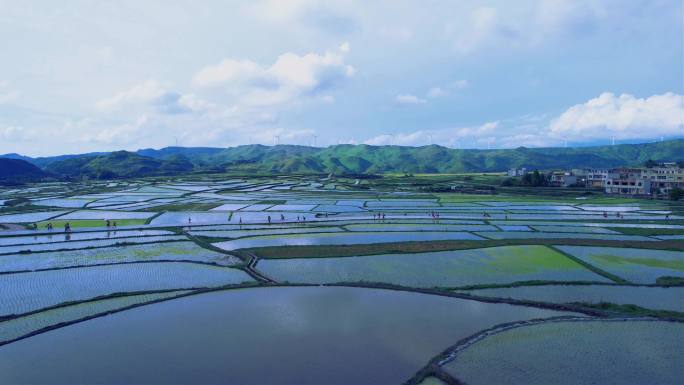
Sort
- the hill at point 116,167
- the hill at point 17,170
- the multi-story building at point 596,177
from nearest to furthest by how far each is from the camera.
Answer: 1. the multi-story building at point 596,177
2. the hill at point 17,170
3. the hill at point 116,167

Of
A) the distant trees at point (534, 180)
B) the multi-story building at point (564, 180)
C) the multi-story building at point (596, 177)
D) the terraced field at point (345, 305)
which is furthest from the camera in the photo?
the multi-story building at point (564, 180)

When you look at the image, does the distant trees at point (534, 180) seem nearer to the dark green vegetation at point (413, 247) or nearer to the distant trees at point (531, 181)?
the distant trees at point (531, 181)

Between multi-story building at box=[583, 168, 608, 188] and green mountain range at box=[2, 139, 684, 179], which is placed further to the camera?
green mountain range at box=[2, 139, 684, 179]

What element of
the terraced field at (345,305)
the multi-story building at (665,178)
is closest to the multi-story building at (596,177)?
the multi-story building at (665,178)

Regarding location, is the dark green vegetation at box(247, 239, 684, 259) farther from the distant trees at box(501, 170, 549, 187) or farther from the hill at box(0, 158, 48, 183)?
the hill at box(0, 158, 48, 183)

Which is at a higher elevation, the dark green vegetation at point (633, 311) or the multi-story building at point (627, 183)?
the multi-story building at point (627, 183)

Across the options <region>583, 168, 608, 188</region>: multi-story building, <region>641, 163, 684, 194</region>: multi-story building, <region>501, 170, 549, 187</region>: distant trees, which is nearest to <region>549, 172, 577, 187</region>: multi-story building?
<region>583, 168, 608, 188</region>: multi-story building

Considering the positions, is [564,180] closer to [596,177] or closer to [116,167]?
[596,177]

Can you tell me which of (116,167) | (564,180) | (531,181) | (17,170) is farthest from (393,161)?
(17,170)
